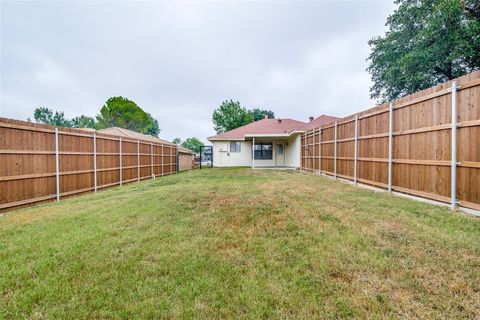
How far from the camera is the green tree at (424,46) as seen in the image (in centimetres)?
1080

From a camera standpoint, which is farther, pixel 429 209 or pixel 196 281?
pixel 429 209

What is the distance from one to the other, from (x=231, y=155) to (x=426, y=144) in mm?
16898

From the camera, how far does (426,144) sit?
14.3ft

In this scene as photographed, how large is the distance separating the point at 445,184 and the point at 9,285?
6039 mm

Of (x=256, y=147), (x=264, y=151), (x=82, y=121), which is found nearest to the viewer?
(x=264, y=151)

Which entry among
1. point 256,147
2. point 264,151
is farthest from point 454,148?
point 256,147

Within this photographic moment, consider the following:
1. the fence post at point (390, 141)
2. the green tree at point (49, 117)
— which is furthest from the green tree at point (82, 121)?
the fence post at point (390, 141)

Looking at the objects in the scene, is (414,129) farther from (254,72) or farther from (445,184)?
(254,72)

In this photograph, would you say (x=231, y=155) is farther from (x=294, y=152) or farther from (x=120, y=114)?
(x=120, y=114)

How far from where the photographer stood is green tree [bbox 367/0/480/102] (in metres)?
10.8

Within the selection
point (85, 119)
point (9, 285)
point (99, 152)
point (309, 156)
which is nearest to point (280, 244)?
point (9, 285)

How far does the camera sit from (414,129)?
466cm

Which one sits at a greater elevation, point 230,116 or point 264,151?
point 230,116

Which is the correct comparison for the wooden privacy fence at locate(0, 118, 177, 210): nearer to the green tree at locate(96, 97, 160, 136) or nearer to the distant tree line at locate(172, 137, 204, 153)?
the green tree at locate(96, 97, 160, 136)
